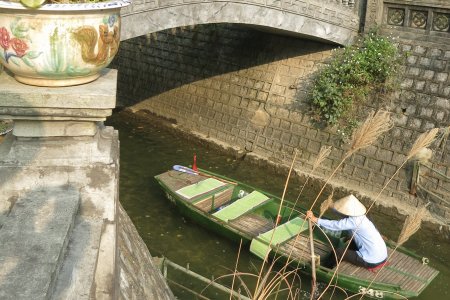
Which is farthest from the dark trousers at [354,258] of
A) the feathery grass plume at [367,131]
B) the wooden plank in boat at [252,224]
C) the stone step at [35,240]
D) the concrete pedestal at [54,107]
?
the stone step at [35,240]

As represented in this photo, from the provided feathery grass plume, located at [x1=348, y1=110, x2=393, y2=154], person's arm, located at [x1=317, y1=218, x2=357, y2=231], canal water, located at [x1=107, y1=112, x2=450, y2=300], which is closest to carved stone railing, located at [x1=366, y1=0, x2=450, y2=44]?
canal water, located at [x1=107, y1=112, x2=450, y2=300]

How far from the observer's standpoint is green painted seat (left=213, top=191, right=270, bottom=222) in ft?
29.0

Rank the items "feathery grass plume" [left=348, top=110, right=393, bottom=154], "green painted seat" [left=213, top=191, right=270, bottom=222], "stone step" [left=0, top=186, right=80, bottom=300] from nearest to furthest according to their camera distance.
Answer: "stone step" [left=0, top=186, right=80, bottom=300] → "feathery grass plume" [left=348, top=110, right=393, bottom=154] → "green painted seat" [left=213, top=191, right=270, bottom=222]

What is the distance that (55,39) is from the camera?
2732 millimetres

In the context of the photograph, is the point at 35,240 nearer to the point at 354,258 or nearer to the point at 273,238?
the point at 354,258

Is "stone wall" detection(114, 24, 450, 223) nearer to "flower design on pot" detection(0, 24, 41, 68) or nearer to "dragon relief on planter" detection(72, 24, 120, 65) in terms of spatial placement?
"dragon relief on planter" detection(72, 24, 120, 65)

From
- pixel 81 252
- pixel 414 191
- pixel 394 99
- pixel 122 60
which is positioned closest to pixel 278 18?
pixel 394 99

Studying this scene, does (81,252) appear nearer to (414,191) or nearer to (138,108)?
(414,191)

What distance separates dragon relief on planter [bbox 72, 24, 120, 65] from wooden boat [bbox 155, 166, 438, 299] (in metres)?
4.13

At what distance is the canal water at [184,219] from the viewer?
8367 mm

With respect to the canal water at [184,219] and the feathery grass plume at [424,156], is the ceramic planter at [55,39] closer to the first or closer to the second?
the canal water at [184,219]

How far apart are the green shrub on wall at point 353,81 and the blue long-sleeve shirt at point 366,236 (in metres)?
4.29

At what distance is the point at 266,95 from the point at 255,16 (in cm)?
273

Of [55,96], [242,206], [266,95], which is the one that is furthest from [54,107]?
[266,95]
